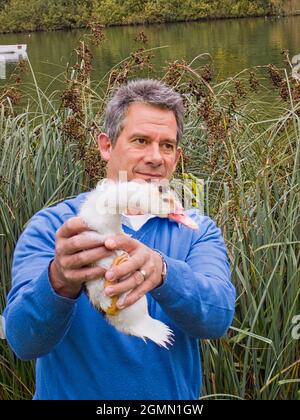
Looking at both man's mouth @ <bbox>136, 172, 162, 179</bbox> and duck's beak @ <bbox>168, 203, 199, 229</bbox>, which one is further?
man's mouth @ <bbox>136, 172, 162, 179</bbox>

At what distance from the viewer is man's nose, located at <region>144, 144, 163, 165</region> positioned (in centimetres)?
176

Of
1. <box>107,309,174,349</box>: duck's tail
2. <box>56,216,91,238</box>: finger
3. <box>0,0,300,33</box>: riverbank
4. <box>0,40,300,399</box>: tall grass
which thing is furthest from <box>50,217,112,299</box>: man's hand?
<box>0,0,300,33</box>: riverbank

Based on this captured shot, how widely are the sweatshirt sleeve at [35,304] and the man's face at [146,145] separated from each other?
28 cm

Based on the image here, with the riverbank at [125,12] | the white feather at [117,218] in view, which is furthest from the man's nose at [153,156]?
the riverbank at [125,12]

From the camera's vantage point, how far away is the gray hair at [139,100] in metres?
1.85

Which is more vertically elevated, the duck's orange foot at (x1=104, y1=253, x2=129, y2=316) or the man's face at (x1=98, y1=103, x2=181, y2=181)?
the man's face at (x1=98, y1=103, x2=181, y2=181)

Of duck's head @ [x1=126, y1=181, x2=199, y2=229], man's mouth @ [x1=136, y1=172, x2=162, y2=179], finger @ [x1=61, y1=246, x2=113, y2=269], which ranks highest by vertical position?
man's mouth @ [x1=136, y1=172, x2=162, y2=179]

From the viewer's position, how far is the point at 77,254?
4.20 feet

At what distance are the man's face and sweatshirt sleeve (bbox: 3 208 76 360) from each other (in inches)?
10.9

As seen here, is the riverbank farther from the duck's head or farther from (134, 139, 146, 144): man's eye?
the duck's head

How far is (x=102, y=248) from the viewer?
1265 mm

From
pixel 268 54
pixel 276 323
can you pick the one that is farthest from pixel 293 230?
pixel 268 54

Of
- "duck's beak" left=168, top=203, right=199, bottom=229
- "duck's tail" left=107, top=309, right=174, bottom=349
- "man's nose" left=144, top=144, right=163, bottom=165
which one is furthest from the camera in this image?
"man's nose" left=144, top=144, right=163, bottom=165

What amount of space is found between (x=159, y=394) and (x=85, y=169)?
173 centimetres
